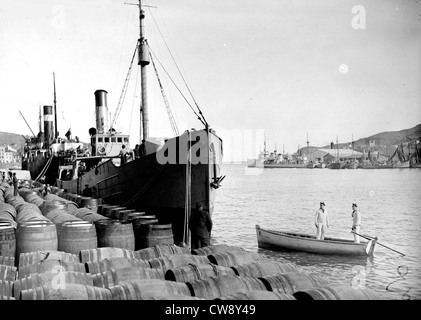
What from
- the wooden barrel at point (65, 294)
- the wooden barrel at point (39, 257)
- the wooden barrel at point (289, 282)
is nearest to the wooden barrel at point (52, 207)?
the wooden barrel at point (39, 257)

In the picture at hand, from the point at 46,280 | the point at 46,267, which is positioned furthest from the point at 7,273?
the point at 46,280

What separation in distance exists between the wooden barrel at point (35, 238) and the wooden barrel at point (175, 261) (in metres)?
2.18

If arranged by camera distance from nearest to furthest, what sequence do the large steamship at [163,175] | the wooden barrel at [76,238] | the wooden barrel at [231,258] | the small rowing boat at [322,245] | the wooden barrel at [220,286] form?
the wooden barrel at [220,286]
the wooden barrel at [231,258]
the wooden barrel at [76,238]
the small rowing boat at [322,245]
the large steamship at [163,175]

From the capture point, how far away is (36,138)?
42.9m

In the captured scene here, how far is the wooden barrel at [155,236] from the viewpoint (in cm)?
800

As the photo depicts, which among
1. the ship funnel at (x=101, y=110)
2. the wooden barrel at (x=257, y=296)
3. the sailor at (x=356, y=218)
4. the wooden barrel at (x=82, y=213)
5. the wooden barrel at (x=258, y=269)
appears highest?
the ship funnel at (x=101, y=110)

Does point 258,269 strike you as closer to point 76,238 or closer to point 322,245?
point 76,238

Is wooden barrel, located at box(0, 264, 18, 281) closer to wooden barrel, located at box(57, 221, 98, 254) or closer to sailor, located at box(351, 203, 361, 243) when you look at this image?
wooden barrel, located at box(57, 221, 98, 254)

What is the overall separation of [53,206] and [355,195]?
4287 centimetres

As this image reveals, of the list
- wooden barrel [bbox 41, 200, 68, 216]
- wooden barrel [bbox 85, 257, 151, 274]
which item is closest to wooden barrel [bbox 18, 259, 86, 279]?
wooden barrel [bbox 85, 257, 151, 274]

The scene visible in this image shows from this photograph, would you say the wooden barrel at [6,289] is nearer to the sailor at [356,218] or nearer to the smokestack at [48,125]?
the sailor at [356,218]

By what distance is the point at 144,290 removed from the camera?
14.0ft
